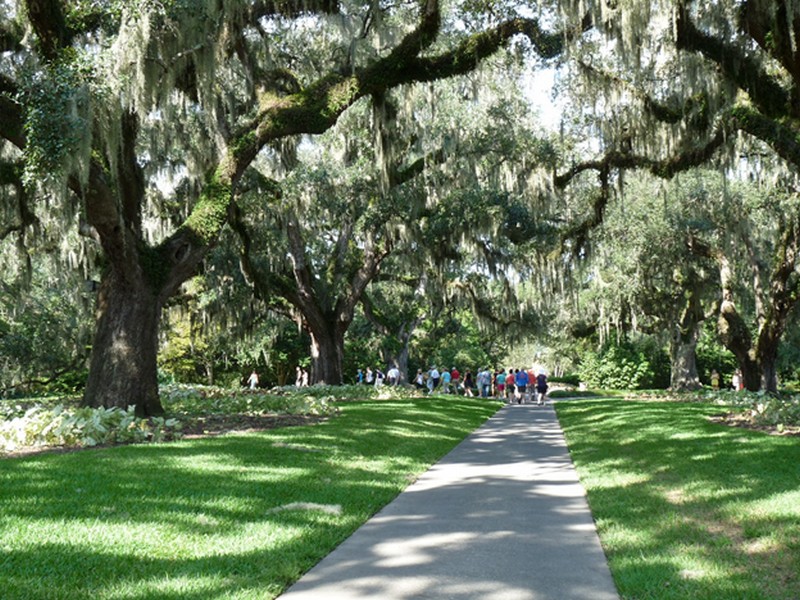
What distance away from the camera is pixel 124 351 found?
37.9 ft

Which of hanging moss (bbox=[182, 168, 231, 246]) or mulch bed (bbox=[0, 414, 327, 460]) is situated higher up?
hanging moss (bbox=[182, 168, 231, 246])

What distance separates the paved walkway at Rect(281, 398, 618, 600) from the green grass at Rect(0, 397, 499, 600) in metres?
0.23

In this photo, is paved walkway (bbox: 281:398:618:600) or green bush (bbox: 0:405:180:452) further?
green bush (bbox: 0:405:180:452)

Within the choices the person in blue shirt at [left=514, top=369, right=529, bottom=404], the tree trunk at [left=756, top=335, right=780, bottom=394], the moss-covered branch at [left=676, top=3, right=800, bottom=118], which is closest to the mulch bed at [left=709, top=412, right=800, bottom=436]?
the moss-covered branch at [left=676, top=3, right=800, bottom=118]

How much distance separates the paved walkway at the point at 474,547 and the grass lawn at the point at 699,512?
20 cm

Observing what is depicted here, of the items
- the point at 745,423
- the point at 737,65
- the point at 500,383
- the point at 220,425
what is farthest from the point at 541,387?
the point at 737,65

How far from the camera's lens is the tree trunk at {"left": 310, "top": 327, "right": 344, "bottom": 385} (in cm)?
2361

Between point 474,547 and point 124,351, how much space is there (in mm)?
8259

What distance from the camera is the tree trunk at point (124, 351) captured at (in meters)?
11.5

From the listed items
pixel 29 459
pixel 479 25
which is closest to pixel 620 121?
pixel 479 25

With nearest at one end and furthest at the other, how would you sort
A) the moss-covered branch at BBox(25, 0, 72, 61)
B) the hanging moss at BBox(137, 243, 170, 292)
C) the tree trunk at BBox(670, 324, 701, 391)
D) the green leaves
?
the green leaves < the moss-covered branch at BBox(25, 0, 72, 61) < the hanging moss at BBox(137, 243, 170, 292) < the tree trunk at BBox(670, 324, 701, 391)

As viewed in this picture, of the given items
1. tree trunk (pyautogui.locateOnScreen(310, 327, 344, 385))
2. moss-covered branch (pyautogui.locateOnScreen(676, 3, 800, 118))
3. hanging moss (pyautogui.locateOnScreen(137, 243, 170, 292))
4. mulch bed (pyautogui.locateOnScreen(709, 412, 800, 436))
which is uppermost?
moss-covered branch (pyautogui.locateOnScreen(676, 3, 800, 118))

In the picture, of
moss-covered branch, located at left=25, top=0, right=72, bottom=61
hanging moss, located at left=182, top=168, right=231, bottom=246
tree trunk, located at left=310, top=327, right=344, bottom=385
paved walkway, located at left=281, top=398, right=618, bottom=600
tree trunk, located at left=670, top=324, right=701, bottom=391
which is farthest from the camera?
tree trunk, located at left=670, top=324, right=701, bottom=391

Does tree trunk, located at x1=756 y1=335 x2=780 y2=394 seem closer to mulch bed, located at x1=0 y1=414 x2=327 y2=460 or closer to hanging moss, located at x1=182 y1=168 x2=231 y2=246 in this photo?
mulch bed, located at x1=0 y1=414 x2=327 y2=460
